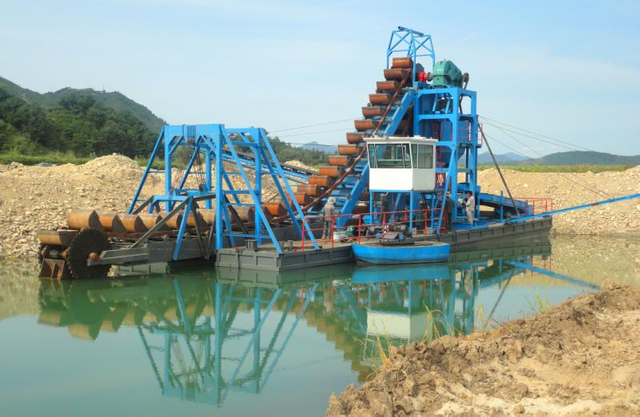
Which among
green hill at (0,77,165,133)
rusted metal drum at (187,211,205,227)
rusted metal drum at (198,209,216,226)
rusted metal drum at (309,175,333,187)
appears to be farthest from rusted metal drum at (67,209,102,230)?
green hill at (0,77,165,133)

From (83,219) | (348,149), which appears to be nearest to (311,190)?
(348,149)

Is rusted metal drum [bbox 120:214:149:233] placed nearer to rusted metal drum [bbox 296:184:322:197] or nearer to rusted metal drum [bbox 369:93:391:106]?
rusted metal drum [bbox 296:184:322:197]

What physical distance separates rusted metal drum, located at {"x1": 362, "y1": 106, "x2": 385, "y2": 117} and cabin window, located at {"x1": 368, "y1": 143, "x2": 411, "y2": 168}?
3.43 metres

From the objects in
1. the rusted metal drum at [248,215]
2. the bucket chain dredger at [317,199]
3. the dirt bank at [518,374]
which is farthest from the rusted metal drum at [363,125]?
the dirt bank at [518,374]

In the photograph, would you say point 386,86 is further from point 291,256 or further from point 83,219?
point 83,219

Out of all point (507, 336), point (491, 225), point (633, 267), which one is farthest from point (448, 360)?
point (491, 225)

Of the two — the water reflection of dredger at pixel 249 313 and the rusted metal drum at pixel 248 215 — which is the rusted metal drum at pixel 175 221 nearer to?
the water reflection of dredger at pixel 249 313

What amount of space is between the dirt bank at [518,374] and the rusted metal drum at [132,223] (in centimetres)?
1177

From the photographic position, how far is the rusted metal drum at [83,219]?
18.7 m

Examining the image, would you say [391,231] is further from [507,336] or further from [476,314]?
[507,336]

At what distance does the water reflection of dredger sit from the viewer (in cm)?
1138

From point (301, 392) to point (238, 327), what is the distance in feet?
15.2

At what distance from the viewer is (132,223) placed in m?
19.4

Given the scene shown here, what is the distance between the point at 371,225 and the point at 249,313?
24.4 feet
